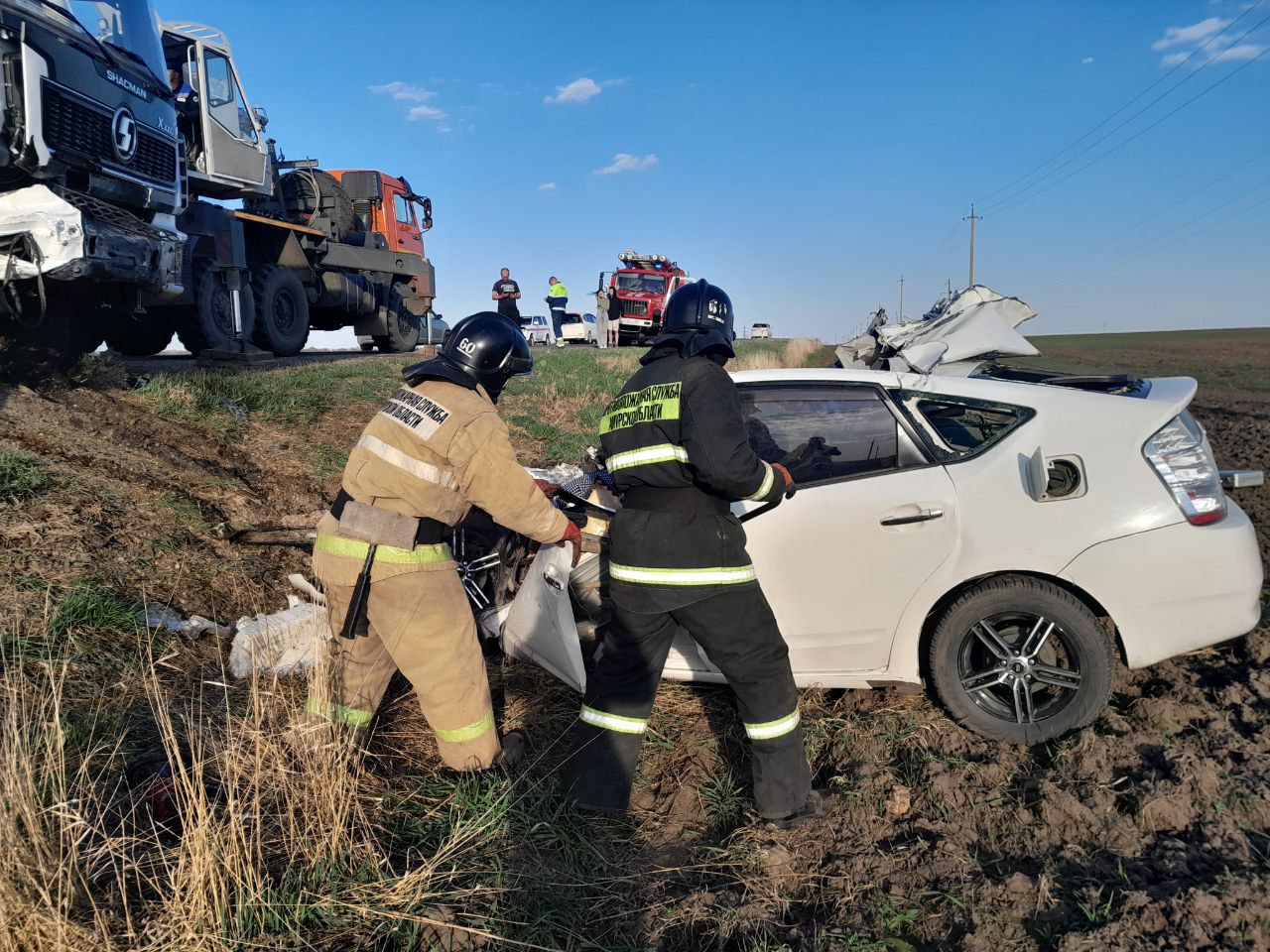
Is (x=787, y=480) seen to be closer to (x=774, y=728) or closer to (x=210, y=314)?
(x=774, y=728)

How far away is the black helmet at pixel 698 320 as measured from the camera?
2.91m

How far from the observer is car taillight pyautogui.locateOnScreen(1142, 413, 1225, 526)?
308cm

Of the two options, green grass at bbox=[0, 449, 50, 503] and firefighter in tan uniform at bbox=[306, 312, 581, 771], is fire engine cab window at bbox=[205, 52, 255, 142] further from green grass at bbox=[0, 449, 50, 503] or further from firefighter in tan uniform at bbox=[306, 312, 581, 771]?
firefighter in tan uniform at bbox=[306, 312, 581, 771]

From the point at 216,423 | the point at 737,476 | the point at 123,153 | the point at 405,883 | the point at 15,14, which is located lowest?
the point at 405,883

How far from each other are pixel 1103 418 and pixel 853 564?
1.12 meters

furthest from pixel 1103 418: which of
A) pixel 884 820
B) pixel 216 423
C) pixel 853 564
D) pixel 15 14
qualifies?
pixel 15 14

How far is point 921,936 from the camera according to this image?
7.66ft

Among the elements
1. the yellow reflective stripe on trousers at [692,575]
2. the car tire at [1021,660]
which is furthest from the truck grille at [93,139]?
the car tire at [1021,660]

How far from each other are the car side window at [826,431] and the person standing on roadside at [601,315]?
2834 cm

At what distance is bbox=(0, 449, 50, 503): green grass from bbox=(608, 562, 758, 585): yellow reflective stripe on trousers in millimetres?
3680

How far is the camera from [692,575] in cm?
281

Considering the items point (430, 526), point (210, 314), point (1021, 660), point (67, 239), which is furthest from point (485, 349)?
point (210, 314)

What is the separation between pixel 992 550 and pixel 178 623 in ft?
12.1

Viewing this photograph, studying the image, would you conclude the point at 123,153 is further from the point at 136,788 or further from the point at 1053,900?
the point at 1053,900
